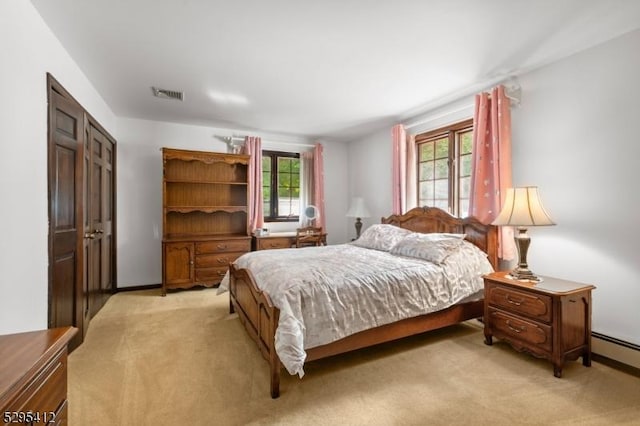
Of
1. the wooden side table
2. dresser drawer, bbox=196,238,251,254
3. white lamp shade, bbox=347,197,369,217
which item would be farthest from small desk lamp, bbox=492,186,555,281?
dresser drawer, bbox=196,238,251,254

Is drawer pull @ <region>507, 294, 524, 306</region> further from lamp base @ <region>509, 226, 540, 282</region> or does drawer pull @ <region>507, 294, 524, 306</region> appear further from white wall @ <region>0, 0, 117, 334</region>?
white wall @ <region>0, 0, 117, 334</region>

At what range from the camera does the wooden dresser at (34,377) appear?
813 mm

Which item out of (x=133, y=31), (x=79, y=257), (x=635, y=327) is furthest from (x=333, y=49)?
(x=635, y=327)

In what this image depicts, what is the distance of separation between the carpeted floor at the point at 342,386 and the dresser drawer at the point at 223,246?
1.54 m

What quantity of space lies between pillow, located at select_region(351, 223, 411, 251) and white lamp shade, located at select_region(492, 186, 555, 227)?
1191 millimetres

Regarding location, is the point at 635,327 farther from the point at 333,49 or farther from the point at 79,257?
the point at 79,257

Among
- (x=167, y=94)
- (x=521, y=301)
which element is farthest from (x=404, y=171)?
(x=167, y=94)

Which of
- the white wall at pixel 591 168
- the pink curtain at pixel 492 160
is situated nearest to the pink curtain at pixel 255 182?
the pink curtain at pixel 492 160

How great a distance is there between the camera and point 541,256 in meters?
2.81

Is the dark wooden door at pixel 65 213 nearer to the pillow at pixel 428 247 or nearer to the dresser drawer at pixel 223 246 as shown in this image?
the dresser drawer at pixel 223 246

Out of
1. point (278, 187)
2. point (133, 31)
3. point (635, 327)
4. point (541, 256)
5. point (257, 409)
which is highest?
point (133, 31)

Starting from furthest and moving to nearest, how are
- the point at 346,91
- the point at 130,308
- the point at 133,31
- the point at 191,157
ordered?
the point at 191,157 → the point at 130,308 → the point at 346,91 → the point at 133,31

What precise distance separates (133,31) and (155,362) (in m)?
2.54

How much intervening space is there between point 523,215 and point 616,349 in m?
1.23
